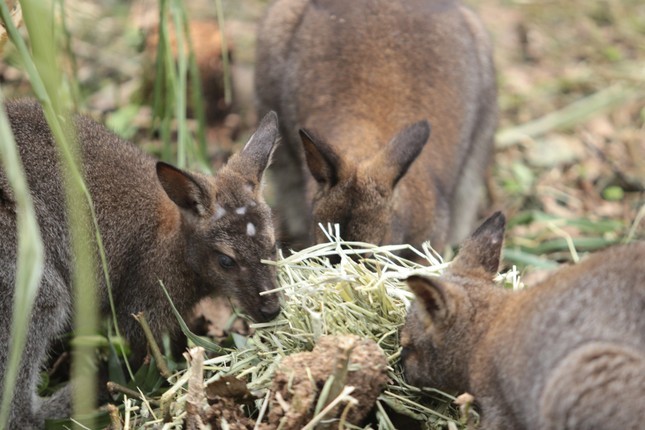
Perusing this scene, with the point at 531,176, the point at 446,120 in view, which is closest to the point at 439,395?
the point at 446,120

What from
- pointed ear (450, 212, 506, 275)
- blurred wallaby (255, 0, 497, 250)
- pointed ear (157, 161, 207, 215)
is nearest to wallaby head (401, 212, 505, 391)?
pointed ear (450, 212, 506, 275)

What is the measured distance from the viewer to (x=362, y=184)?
4949 millimetres

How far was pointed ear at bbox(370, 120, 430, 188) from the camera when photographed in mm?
4938

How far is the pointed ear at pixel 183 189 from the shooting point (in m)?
4.34

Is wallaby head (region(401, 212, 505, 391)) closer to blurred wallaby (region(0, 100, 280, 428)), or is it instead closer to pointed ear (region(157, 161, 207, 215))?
blurred wallaby (region(0, 100, 280, 428))

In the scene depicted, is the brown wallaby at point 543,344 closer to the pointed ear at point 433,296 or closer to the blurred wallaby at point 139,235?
the pointed ear at point 433,296

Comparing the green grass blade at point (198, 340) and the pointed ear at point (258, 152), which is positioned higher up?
the pointed ear at point (258, 152)

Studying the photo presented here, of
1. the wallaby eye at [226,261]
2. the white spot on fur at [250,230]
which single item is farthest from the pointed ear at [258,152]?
the wallaby eye at [226,261]

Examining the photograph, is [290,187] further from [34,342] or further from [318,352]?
[318,352]

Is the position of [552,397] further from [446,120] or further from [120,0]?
[120,0]

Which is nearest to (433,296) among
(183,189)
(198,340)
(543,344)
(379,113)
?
(543,344)

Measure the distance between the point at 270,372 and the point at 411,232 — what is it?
5.37 ft

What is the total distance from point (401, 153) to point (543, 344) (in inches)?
70.2

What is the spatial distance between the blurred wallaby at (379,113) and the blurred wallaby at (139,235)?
525 millimetres
